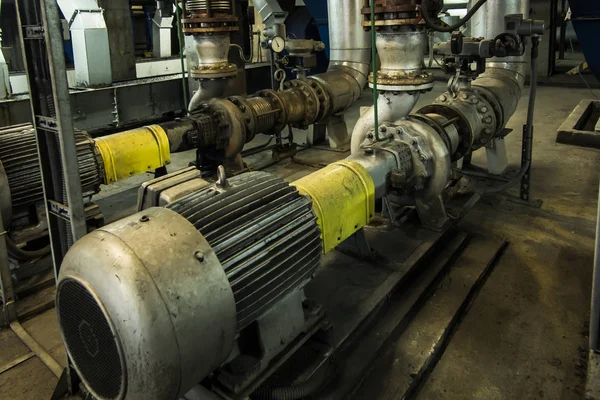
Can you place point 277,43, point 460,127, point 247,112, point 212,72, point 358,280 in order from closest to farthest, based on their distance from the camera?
point 358,280 < point 460,127 < point 247,112 < point 212,72 < point 277,43

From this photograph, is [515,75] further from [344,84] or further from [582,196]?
[344,84]

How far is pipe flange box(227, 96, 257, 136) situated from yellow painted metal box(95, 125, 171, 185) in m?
0.62

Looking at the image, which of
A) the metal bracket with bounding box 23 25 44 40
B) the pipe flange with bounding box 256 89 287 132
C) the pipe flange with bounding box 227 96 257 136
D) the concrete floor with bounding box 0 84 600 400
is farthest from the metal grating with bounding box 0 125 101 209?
the pipe flange with bounding box 256 89 287 132

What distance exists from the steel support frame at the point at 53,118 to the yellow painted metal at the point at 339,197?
0.67 meters

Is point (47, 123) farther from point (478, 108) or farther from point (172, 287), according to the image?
point (478, 108)

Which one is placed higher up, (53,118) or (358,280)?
(53,118)

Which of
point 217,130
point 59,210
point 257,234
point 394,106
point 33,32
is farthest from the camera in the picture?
point 217,130

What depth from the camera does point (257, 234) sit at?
1.21 metres

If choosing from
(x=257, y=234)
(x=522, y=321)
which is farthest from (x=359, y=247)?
(x=257, y=234)

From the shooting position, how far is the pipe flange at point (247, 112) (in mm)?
3109

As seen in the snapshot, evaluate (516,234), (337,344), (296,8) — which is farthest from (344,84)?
(296,8)

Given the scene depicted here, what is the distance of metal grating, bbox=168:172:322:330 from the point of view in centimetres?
115

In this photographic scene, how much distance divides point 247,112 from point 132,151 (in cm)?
88

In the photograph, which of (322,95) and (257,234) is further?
(322,95)
